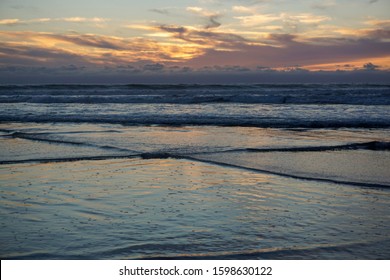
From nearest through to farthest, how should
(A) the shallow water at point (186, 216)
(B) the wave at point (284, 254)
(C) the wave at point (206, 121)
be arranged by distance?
(B) the wave at point (284, 254) < (A) the shallow water at point (186, 216) < (C) the wave at point (206, 121)

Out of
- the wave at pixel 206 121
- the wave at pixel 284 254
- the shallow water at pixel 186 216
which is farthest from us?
the wave at pixel 206 121

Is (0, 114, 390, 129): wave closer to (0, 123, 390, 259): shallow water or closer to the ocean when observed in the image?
the ocean

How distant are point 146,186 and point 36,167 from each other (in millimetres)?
2085

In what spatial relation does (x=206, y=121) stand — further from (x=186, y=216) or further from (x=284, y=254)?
(x=284, y=254)

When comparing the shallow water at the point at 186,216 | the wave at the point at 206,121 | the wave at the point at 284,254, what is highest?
the wave at the point at 206,121

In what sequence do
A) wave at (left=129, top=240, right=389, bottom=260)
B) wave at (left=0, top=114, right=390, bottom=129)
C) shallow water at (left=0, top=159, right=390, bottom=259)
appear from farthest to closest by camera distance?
wave at (left=0, top=114, right=390, bottom=129)
shallow water at (left=0, top=159, right=390, bottom=259)
wave at (left=129, top=240, right=389, bottom=260)

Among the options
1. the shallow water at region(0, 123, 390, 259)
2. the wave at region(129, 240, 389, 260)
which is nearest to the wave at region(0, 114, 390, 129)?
the shallow water at region(0, 123, 390, 259)

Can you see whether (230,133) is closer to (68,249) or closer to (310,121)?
(310,121)

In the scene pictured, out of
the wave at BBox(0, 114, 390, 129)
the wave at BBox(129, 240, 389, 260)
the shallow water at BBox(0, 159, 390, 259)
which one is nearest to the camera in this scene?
the wave at BBox(129, 240, 389, 260)

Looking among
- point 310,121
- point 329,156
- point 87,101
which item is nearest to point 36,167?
point 329,156

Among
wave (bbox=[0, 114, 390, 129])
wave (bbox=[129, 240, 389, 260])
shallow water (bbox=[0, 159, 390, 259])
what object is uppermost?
wave (bbox=[0, 114, 390, 129])

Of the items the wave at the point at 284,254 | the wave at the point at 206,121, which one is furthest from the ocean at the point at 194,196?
the wave at the point at 206,121

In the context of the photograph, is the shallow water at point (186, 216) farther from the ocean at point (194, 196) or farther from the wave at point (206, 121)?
the wave at point (206, 121)

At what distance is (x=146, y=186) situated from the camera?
17.4ft
